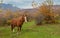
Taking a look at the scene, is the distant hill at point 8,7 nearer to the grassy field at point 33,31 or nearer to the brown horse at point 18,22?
the brown horse at point 18,22

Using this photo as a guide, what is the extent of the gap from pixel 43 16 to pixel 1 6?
1.21 metres

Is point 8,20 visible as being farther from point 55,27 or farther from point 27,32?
point 55,27

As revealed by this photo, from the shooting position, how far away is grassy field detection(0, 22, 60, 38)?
180 inches

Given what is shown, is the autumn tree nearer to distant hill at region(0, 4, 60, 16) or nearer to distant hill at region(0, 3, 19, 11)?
distant hill at region(0, 4, 60, 16)

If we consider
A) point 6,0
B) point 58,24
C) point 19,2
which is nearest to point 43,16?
point 58,24

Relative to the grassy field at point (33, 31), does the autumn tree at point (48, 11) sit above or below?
above

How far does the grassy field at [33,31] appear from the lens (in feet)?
15.0

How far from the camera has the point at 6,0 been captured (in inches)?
195

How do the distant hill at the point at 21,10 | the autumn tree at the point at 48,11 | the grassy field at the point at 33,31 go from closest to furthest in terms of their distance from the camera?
the grassy field at the point at 33,31 → the distant hill at the point at 21,10 → the autumn tree at the point at 48,11

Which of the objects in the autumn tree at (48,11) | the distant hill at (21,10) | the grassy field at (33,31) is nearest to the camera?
the grassy field at (33,31)

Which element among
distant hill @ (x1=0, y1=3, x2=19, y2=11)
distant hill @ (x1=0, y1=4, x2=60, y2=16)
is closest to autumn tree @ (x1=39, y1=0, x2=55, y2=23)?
distant hill @ (x1=0, y1=4, x2=60, y2=16)

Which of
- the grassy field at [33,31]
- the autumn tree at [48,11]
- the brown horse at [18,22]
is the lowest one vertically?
the grassy field at [33,31]

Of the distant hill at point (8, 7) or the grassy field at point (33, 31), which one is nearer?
the grassy field at point (33, 31)

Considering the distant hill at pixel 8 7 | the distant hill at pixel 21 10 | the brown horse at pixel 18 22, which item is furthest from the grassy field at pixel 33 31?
the distant hill at pixel 8 7
